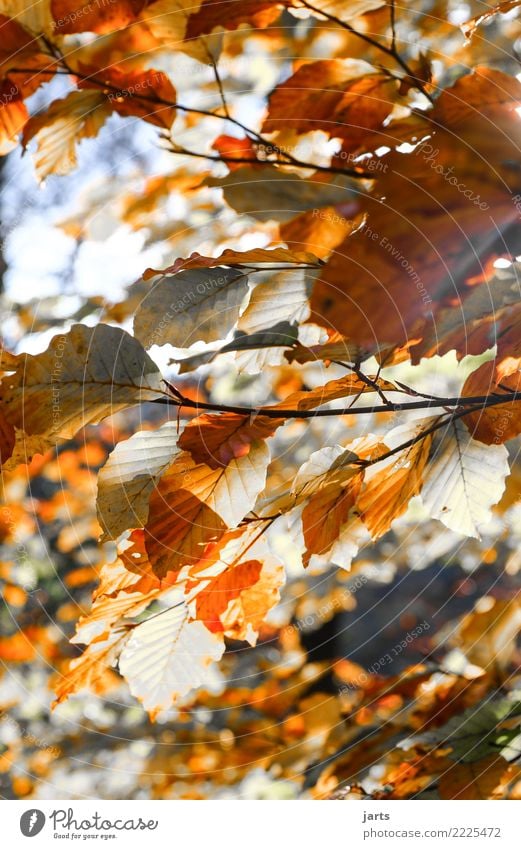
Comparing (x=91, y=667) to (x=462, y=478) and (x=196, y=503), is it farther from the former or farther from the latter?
(x=462, y=478)

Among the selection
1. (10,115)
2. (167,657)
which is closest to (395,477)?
(167,657)

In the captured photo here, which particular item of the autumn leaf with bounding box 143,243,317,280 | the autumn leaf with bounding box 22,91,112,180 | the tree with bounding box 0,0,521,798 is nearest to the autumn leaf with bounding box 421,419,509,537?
the tree with bounding box 0,0,521,798

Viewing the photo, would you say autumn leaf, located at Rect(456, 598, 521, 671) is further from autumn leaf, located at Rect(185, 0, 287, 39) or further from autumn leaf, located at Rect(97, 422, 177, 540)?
autumn leaf, located at Rect(185, 0, 287, 39)

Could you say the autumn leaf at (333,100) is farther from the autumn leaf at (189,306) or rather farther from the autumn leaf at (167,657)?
the autumn leaf at (167,657)

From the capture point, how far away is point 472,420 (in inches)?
12.2

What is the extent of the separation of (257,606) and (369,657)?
87mm
